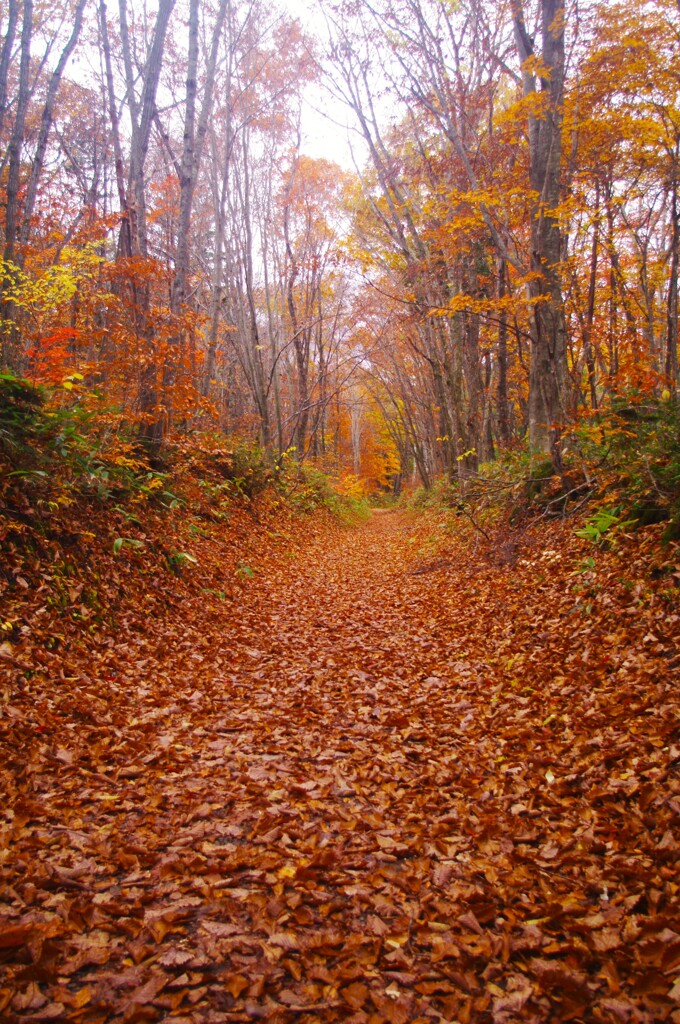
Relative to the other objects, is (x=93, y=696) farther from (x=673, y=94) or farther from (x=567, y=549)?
(x=673, y=94)

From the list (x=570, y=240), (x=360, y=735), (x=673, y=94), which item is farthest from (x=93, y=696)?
(x=570, y=240)

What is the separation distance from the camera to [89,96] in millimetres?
14586

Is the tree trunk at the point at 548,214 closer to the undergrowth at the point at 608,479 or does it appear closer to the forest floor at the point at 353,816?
the undergrowth at the point at 608,479

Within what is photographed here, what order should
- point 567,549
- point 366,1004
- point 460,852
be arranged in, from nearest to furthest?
point 366,1004
point 460,852
point 567,549

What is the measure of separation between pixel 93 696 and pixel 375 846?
2436 mm

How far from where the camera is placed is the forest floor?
6.61ft

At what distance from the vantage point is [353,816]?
10.2 ft

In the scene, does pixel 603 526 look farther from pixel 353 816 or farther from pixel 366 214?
pixel 366 214

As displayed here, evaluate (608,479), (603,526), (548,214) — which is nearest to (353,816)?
(603,526)

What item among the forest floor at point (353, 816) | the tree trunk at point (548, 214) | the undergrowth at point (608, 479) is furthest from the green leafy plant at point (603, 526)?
the tree trunk at point (548, 214)

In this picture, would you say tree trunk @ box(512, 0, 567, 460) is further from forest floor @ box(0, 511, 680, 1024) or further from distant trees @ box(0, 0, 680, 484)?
forest floor @ box(0, 511, 680, 1024)

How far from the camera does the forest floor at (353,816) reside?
2.01m

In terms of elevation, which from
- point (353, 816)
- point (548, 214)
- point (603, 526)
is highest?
point (548, 214)

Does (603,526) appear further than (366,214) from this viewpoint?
No
